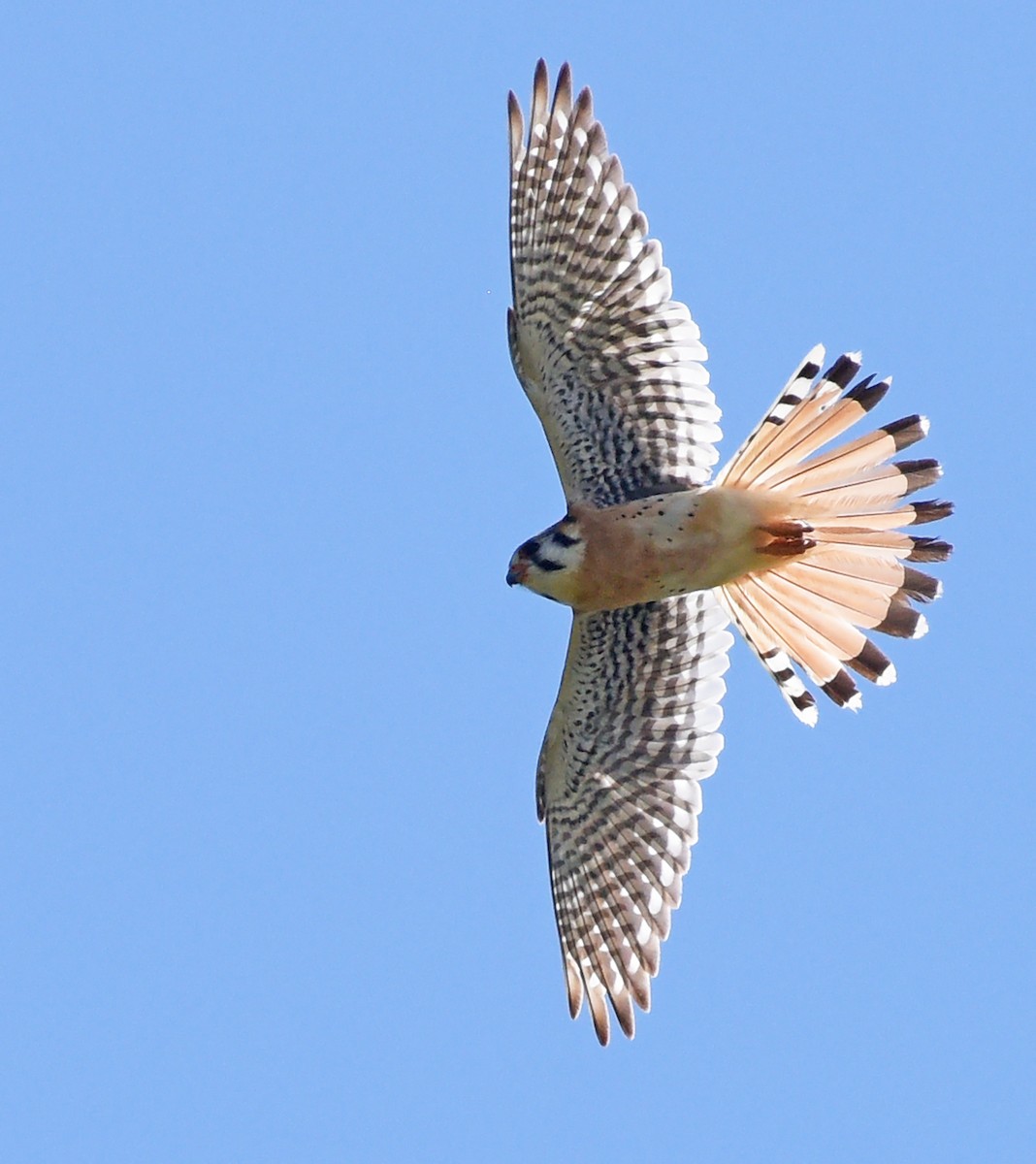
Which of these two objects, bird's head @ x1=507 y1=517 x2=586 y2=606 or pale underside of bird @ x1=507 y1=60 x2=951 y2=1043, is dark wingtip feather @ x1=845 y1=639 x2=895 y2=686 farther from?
bird's head @ x1=507 y1=517 x2=586 y2=606

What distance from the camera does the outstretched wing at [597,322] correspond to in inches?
348

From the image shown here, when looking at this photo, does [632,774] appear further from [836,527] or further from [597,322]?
[597,322]

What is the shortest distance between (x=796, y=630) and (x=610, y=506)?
97 centimetres

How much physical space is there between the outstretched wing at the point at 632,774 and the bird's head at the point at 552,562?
A: 0.35m

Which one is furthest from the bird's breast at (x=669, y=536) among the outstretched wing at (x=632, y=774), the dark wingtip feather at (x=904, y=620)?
the dark wingtip feather at (x=904, y=620)

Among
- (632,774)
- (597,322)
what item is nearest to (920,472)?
(597,322)

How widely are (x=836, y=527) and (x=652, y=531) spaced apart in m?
0.76

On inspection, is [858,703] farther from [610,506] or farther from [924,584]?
[610,506]

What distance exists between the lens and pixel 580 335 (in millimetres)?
8898

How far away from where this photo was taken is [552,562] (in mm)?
8953

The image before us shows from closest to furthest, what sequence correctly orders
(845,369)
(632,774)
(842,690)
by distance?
(845,369) < (842,690) < (632,774)

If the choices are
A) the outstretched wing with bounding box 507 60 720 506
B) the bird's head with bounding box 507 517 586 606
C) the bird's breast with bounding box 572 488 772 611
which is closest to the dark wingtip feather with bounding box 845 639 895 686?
the bird's breast with bounding box 572 488 772 611

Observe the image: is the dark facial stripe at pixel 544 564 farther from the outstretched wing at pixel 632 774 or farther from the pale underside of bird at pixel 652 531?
the outstretched wing at pixel 632 774

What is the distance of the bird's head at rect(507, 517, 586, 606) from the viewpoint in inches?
351
